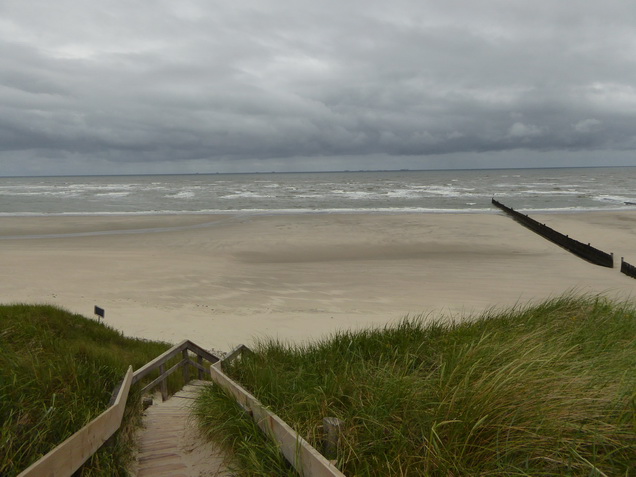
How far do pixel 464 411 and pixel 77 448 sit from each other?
2596 millimetres

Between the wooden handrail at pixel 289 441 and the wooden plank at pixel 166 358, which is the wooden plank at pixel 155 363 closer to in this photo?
the wooden plank at pixel 166 358

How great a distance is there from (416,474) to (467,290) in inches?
593

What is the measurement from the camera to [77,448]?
327 cm

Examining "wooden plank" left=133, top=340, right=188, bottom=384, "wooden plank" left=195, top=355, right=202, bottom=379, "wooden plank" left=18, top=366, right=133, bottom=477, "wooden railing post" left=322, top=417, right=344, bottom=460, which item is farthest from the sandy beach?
"wooden plank" left=18, top=366, right=133, bottom=477

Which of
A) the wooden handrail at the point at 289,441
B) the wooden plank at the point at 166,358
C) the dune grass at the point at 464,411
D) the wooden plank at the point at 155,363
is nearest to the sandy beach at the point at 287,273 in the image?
the wooden plank at the point at 166,358

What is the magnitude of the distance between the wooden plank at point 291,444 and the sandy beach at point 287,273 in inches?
150

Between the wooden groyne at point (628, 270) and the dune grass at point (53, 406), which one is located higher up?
the dune grass at point (53, 406)

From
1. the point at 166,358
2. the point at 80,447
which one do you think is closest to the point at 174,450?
the point at 80,447

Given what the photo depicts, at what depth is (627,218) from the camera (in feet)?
134

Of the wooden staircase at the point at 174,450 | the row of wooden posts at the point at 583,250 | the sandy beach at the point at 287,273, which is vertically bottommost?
the sandy beach at the point at 287,273

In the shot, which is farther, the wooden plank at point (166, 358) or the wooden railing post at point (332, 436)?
the wooden plank at point (166, 358)

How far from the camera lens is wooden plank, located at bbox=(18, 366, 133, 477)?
9.59 ft

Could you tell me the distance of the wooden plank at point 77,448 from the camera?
2.92 m

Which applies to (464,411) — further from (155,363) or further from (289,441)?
(155,363)
